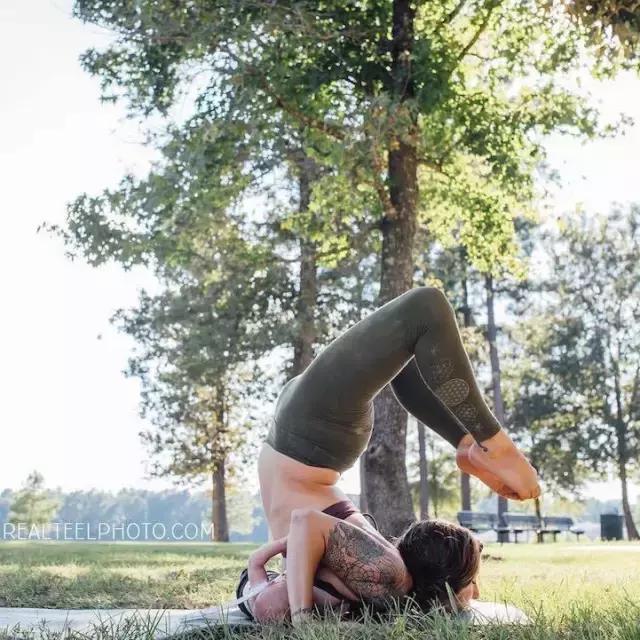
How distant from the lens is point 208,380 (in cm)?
2427

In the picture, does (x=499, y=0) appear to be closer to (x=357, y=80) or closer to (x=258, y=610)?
(x=357, y=80)

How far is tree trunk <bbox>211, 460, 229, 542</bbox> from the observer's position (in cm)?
2909

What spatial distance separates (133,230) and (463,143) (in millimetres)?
5139

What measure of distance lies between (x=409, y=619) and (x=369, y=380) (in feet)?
3.15

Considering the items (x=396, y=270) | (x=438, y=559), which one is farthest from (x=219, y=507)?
(x=438, y=559)

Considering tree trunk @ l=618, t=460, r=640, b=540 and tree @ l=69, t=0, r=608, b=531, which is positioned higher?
tree @ l=69, t=0, r=608, b=531

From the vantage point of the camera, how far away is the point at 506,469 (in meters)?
3.72

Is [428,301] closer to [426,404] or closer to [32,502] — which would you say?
[426,404]

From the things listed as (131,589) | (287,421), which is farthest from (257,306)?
(287,421)

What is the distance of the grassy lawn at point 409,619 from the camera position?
3.13m

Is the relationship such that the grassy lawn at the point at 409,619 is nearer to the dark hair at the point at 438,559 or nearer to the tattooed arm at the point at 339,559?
the tattooed arm at the point at 339,559

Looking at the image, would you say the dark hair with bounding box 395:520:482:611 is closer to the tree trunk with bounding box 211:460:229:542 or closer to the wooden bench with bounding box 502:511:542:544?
the wooden bench with bounding box 502:511:542:544

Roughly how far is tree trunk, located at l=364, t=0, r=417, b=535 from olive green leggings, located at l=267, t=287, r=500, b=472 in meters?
7.71

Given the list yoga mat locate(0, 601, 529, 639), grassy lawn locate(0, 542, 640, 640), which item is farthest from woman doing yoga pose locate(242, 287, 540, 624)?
grassy lawn locate(0, 542, 640, 640)
